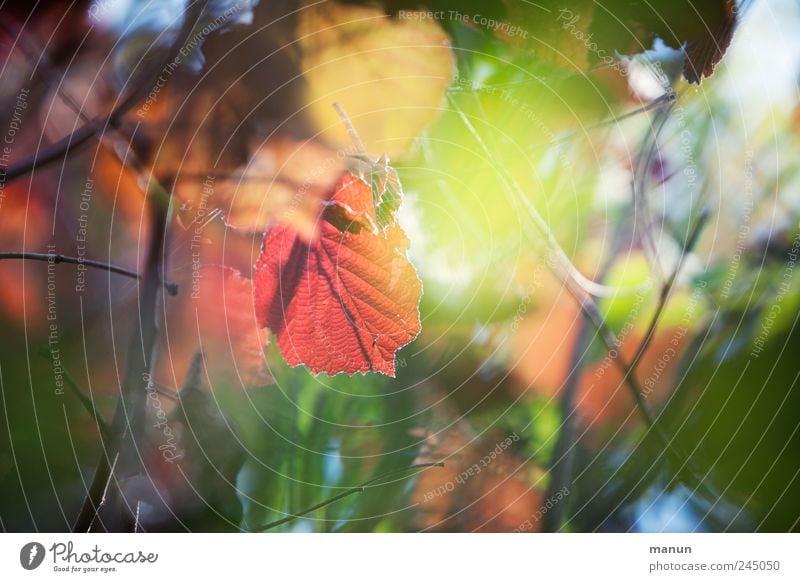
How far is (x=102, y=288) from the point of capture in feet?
2.34

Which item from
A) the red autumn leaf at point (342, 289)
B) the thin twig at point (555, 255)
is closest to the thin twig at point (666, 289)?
the thin twig at point (555, 255)

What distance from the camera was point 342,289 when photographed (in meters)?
0.74

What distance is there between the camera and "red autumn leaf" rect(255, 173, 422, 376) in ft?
2.40

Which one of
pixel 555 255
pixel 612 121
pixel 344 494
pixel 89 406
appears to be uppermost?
pixel 612 121

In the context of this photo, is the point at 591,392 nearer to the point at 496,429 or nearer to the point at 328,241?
the point at 496,429

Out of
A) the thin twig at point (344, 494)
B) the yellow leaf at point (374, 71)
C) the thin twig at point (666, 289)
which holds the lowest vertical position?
the thin twig at point (344, 494)

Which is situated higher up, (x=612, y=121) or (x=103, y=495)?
(x=612, y=121)

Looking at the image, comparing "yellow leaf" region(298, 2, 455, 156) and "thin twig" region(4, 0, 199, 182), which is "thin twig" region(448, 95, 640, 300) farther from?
"thin twig" region(4, 0, 199, 182)

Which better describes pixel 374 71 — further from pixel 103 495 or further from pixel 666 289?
pixel 103 495

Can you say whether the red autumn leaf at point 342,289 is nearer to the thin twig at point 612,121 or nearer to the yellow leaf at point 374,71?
the yellow leaf at point 374,71

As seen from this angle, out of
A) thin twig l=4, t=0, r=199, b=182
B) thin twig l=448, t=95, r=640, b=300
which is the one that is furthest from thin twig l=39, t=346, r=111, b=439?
thin twig l=448, t=95, r=640, b=300

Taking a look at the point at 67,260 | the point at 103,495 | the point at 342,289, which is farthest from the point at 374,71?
the point at 103,495

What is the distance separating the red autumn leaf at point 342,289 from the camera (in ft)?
2.40

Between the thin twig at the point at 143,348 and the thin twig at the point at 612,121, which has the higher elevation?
the thin twig at the point at 612,121
